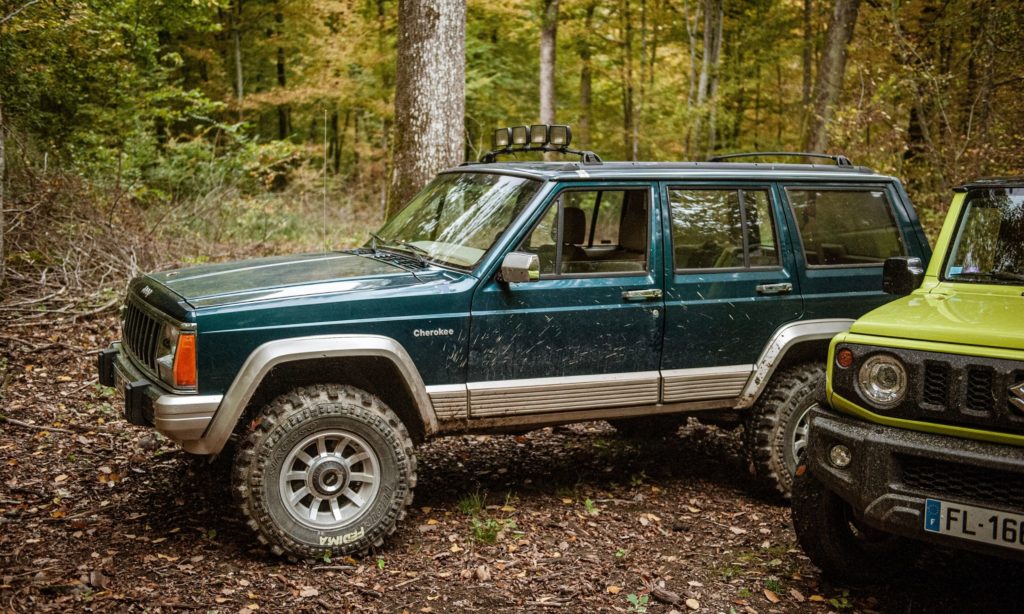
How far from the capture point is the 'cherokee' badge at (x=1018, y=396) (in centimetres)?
325

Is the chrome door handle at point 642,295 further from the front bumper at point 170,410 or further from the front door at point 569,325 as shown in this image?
the front bumper at point 170,410

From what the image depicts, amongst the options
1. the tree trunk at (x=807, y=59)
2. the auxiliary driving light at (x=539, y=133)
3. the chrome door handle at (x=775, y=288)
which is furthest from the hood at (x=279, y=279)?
the tree trunk at (x=807, y=59)

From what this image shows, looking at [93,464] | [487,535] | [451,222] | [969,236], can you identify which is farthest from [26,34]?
[969,236]

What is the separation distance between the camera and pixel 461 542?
15.0 feet

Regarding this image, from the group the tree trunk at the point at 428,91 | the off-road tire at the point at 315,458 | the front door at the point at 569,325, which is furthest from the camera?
the tree trunk at the point at 428,91

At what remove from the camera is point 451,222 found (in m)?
5.09

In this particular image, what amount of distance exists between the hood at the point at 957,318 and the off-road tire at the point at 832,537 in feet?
2.68

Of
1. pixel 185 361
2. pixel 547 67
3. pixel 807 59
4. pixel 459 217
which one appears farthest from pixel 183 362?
pixel 807 59

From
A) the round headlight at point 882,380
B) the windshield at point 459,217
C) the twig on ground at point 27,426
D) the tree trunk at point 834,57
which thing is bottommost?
the twig on ground at point 27,426

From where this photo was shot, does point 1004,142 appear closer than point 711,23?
Yes

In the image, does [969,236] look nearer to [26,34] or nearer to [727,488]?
[727,488]

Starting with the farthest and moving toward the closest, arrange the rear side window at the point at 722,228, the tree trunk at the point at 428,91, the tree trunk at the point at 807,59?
1. the tree trunk at the point at 807,59
2. the tree trunk at the point at 428,91
3. the rear side window at the point at 722,228

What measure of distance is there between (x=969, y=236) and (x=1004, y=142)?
21.5 ft

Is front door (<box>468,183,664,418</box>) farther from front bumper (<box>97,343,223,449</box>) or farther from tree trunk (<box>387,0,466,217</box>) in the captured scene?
tree trunk (<box>387,0,466,217</box>)
